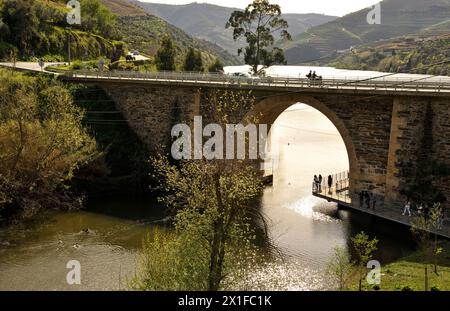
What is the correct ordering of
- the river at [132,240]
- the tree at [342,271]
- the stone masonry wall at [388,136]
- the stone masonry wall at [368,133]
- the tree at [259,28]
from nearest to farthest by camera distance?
the tree at [342,271] → the river at [132,240] → the stone masonry wall at [388,136] → the stone masonry wall at [368,133] → the tree at [259,28]

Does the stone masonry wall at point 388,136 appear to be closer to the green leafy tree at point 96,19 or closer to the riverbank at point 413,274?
the riverbank at point 413,274

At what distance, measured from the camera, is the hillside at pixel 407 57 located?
4061 inches

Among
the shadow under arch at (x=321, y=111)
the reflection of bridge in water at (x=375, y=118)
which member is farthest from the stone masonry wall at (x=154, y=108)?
the shadow under arch at (x=321, y=111)

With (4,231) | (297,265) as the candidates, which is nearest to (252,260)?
(297,265)

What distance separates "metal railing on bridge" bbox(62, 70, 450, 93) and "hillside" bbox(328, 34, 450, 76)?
1896 inches

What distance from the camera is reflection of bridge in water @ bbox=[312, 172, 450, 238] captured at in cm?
3117

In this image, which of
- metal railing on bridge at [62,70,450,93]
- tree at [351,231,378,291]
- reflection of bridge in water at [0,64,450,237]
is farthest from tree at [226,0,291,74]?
tree at [351,231,378,291]

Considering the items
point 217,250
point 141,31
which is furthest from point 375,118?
point 141,31

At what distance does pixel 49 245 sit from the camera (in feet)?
97.0

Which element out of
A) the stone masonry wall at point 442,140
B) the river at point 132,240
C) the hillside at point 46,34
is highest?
the hillside at point 46,34

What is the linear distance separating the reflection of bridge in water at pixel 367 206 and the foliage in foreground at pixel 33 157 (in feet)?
62.7

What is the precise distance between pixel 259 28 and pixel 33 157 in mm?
29711

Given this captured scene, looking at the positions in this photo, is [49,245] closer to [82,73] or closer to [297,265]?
[297,265]
